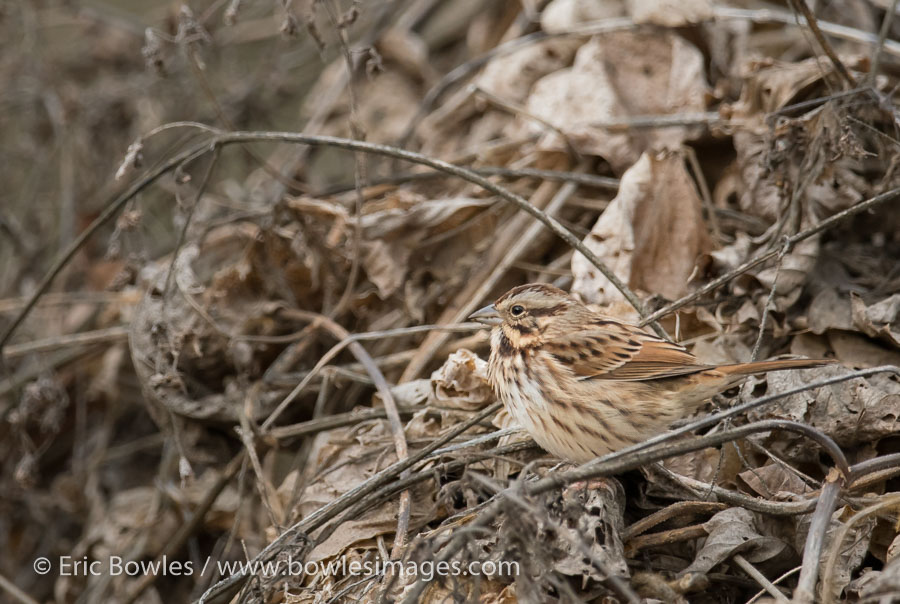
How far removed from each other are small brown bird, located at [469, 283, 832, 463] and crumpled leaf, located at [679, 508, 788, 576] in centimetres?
40

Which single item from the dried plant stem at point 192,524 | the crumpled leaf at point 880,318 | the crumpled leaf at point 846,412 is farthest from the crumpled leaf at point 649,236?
the dried plant stem at point 192,524

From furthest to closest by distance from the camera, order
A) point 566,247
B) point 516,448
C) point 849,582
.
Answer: point 566,247 < point 516,448 < point 849,582

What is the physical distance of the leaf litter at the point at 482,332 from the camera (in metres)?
2.82

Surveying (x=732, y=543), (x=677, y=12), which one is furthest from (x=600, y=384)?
(x=677, y=12)

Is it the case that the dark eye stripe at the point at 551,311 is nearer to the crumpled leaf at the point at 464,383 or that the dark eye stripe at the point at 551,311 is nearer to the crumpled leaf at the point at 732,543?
the crumpled leaf at the point at 464,383

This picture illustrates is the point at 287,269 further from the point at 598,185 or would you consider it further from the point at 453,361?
the point at 598,185

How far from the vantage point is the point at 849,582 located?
2.66 meters

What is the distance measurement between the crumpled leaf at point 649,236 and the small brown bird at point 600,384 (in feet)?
1.88

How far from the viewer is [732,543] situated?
2729 millimetres

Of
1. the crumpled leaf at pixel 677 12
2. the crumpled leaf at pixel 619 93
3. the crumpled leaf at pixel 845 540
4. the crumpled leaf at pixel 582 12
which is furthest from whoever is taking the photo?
the crumpled leaf at pixel 582 12

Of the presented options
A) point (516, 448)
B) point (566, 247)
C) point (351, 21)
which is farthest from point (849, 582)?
point (351, 21)

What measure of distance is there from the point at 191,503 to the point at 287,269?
1237 mm

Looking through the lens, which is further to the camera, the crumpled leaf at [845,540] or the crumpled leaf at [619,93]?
the crumpled leaf at [619,93]

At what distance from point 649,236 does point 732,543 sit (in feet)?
5.28
